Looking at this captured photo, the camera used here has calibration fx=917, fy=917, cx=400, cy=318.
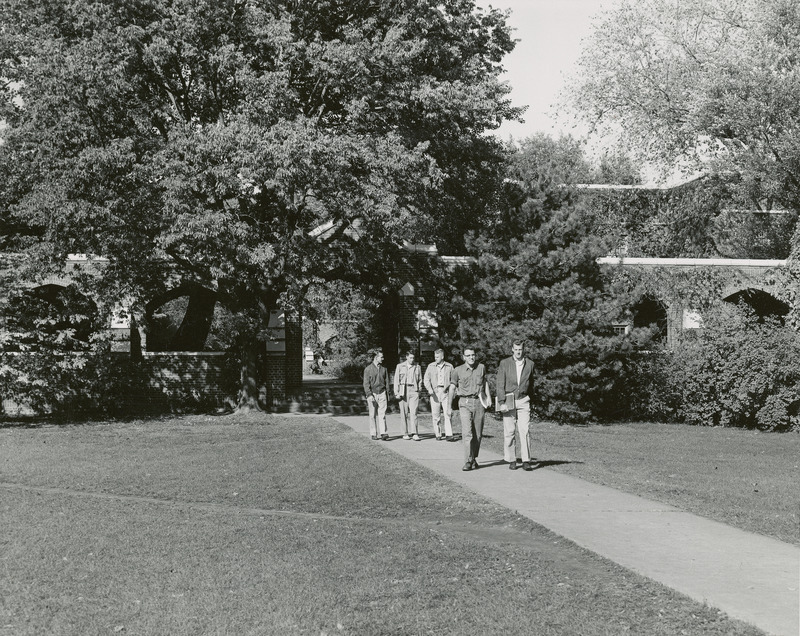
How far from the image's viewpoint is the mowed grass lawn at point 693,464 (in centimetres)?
1020

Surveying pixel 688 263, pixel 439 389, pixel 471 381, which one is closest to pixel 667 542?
pixel 471 381

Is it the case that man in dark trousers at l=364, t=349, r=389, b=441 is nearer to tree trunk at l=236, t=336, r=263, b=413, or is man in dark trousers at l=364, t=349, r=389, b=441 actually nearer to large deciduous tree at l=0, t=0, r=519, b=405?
large deciduous tree at l=0, t=0, r=519, b=405

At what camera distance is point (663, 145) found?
3488 cm

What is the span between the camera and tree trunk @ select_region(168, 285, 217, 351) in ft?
98.7

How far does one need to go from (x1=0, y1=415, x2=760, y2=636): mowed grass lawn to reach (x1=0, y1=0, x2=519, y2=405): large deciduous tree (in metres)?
8.59

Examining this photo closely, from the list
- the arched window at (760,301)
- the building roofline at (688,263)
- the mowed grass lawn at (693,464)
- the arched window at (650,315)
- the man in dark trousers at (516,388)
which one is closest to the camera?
the mowed grass lawn at (693,464)

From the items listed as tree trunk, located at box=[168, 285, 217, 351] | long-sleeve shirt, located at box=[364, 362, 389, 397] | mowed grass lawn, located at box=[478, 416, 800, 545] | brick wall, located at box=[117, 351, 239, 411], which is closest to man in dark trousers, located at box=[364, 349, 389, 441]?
long-sleeve shirt, located at box=[364, 362, 389, 397]

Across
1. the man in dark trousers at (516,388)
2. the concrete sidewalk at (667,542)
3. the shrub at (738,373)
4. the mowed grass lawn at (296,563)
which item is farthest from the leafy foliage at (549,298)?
the mowed grass lawn at (296,563)

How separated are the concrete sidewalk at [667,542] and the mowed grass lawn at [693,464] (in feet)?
1.56

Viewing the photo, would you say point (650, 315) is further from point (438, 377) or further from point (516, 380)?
point (516, 380)

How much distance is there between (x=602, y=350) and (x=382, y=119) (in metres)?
7.92

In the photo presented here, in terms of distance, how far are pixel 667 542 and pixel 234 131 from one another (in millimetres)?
14474

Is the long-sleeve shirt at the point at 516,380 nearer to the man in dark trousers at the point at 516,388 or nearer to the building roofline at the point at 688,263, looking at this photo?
the man in dark trousers at the point at 516,388

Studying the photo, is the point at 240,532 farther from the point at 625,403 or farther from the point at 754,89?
the point at 754,89
